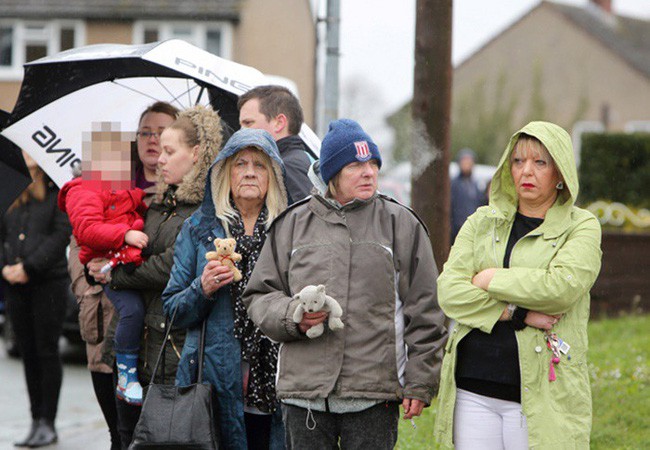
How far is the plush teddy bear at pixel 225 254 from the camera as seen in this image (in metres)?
4.50

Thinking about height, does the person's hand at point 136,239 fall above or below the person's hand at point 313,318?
above

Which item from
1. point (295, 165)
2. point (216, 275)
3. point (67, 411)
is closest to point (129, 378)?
point (216, 275)

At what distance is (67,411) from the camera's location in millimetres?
9297

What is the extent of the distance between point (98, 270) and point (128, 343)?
0.43m

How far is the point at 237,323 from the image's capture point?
4.74 meters

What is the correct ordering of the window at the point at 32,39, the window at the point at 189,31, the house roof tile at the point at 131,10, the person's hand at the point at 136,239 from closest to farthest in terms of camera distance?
the person's hand at the point at 136,239 → the house roof tile at the point at 131,10 → the window at the point at 189,31 → the window at the point at 32,39

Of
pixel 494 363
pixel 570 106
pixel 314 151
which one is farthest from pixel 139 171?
pixel 570 106

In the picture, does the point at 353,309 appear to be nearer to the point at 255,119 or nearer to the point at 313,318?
the point at 313,318

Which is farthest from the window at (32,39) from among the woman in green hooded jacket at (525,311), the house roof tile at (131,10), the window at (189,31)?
the woman in green hooded jacket at (525,311)

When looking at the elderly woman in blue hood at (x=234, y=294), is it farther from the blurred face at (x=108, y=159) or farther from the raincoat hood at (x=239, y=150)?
the blurred face at (x=108, y=159)

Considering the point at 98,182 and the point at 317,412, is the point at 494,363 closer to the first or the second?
the point at 317,412

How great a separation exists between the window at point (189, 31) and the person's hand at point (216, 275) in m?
26.6

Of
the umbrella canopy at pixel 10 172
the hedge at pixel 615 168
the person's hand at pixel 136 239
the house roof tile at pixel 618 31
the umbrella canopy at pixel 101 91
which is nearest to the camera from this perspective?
the person's hand at pixel 136 239

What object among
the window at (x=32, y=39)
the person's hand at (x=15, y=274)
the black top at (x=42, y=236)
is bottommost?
the person's hand at (x=15, y=274)
